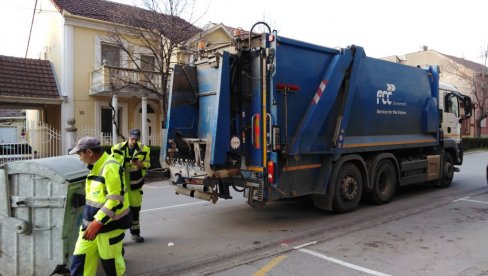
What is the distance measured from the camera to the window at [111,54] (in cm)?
1864

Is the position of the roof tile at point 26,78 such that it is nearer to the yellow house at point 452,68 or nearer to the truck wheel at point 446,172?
the truck wheel at point 446,172

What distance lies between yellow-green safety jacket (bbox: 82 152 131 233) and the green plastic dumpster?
1.82ft

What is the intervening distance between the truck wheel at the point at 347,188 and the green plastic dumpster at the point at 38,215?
172 inches

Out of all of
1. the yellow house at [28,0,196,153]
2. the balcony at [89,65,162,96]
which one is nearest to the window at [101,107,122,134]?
the yellow house at [28,0,196,153]

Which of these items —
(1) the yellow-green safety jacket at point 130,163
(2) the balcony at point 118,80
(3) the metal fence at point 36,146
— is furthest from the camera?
(2) the balcony at point 118,80

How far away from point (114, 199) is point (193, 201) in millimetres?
5188

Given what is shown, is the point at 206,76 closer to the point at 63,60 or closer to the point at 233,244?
the point at 233,244

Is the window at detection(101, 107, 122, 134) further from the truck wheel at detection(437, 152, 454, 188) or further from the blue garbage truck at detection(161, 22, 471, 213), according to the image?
the truck wheel at detection(437, 152, 454, 188)

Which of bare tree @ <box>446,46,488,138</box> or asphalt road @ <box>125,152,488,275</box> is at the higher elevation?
bare tree @ <box>446,46,488,138</box>

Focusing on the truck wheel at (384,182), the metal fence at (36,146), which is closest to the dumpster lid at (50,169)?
the truck wheel at (384,182)

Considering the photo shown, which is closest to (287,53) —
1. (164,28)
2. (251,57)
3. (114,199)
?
(251,57)

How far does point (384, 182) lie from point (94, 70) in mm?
14126

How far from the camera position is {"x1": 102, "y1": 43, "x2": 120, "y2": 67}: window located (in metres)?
18.6

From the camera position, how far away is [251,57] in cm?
588
